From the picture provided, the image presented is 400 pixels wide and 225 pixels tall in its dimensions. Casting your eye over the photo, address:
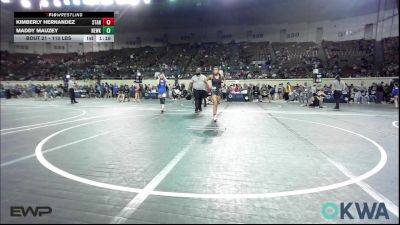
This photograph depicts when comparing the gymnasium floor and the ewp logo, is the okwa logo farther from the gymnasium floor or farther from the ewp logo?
the ewp logo

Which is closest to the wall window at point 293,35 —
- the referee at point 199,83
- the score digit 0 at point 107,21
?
the referee at point 199,83

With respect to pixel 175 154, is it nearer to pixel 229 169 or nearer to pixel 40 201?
pixel 229 169

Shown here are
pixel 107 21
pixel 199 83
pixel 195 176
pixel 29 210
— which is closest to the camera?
pixel 29 210

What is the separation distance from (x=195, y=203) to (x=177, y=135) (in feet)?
14.9

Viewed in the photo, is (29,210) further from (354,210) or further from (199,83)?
(199,83)

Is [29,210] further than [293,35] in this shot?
No

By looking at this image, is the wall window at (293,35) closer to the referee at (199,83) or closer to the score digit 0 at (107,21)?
the referee at (199,83)

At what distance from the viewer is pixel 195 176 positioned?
4.39 metres

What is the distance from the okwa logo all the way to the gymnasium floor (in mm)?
56
